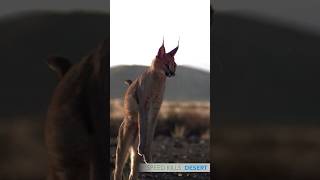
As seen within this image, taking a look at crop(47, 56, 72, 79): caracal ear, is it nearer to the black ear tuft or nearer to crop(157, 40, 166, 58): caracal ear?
the black ear tuft

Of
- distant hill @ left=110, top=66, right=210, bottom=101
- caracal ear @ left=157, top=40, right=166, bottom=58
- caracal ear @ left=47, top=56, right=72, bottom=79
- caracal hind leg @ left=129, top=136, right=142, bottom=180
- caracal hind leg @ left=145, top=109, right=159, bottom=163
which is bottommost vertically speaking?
caracal hind leg @ left=129, top=136, right=142, bottom=180

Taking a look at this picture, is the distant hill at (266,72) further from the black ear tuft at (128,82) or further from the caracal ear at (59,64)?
the caracal ear at (59,64)

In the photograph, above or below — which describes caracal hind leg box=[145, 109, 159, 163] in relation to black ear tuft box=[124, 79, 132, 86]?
below

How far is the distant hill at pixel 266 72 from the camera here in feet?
16.0

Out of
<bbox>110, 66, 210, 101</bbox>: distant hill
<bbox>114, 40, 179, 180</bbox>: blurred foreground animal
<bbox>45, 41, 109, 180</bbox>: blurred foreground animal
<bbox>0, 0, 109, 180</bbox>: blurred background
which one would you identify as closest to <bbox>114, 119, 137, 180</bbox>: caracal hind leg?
<bbox>114, 40, 179, 180</bbox>: blurred foreground animal

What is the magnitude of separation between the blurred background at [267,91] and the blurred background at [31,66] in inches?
49.1

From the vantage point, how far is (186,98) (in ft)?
16.3

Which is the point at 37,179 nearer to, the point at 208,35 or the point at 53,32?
the point at 53,32

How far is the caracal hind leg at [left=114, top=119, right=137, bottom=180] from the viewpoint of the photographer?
16.6 ft

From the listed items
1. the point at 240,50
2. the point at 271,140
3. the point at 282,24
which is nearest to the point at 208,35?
the point at 240,50

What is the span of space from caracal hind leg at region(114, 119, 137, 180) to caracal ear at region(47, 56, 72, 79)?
75cm

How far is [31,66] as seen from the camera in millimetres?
5125

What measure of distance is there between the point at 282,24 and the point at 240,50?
446 millimetres

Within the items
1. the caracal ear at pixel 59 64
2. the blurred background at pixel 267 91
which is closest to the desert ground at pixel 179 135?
the blurred background at pixel 267 91
